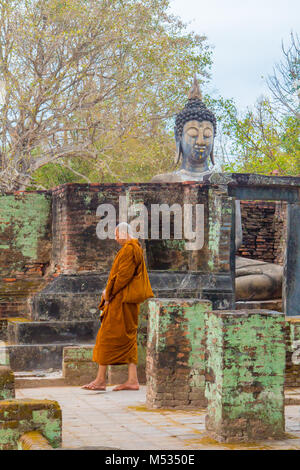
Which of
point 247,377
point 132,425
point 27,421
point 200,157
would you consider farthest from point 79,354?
point 200,157

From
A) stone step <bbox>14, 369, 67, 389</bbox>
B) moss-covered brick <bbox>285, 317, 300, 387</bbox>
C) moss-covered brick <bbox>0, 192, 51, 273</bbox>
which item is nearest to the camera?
moss-covered brick <bbox>285, 317, 300, 387</bbox>

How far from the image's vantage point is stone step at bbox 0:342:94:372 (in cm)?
827

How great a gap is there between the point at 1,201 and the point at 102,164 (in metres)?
6.69

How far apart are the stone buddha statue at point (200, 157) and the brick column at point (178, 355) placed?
527cm

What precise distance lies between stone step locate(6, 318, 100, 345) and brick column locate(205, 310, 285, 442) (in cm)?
449

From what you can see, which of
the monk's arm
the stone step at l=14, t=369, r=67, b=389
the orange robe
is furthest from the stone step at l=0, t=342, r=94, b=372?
the monk's arm

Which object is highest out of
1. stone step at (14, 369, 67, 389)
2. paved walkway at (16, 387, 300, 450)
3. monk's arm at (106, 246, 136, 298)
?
monk's arm at (106, 246, 136, 298)

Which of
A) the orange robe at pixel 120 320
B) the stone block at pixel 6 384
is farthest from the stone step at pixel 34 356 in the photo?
the stone block at pixel 6 384

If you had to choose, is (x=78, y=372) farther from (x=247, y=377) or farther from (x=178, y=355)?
(x=247, y=377)

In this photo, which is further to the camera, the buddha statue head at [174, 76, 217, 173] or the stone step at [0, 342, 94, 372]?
the buddha statue head at [174, 76, 217, 173]

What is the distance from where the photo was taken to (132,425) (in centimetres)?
492

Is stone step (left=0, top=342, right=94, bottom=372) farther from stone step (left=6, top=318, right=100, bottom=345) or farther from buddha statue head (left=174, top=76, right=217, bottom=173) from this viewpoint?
buddha statue head (left=174, top=76, right=217, bottom=173)

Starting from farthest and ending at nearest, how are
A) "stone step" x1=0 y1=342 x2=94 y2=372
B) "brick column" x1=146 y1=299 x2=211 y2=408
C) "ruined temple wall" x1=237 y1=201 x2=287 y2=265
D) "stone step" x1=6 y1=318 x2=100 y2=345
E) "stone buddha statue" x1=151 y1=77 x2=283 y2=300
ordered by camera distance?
1. "ruined temple wall" x1=237 y1=201 x2=287 y2=265
2. "stone buddha statue" x1=151 y1=77 x2=283 y2=300
3. "stone step" x1=6 y1=318 x2=100 y2=345
4. "stone step" x1=0 y1=342 x2=94 y2=372
5. "brick column" x1=146 y1=299 x2=211 y2=408

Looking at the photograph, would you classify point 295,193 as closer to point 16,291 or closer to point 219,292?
point 219,292
